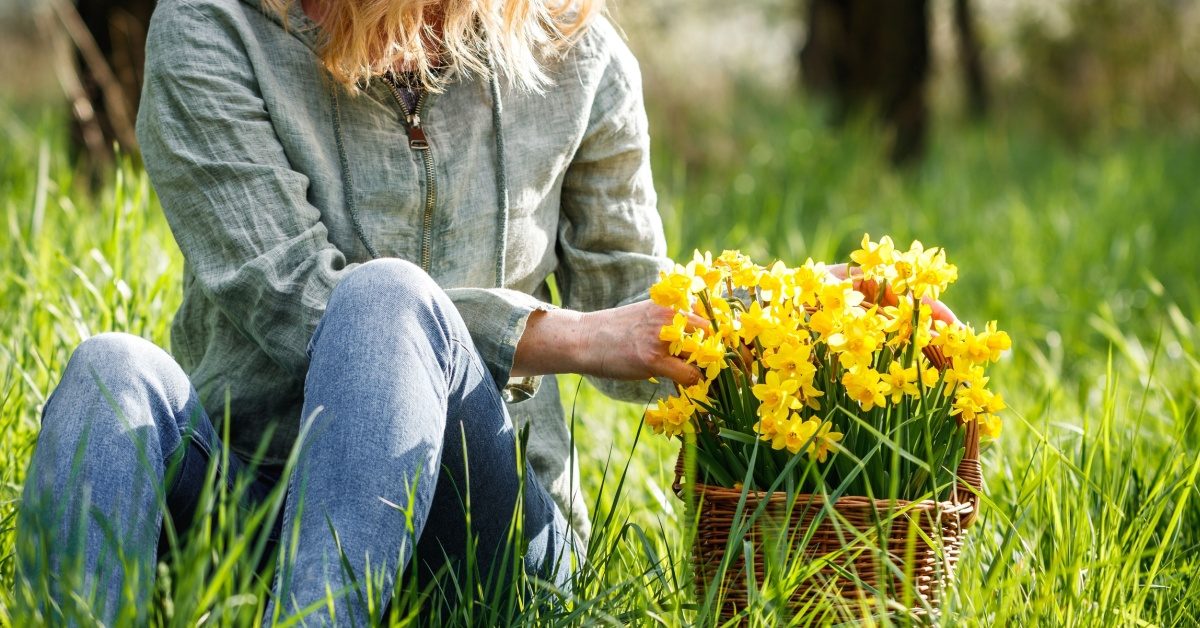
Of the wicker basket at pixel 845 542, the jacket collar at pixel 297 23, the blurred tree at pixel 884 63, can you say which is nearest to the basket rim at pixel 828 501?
the wicker basket at pixel 845 542

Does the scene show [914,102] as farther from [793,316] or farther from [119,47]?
[793,316]

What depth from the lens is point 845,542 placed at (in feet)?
4.40

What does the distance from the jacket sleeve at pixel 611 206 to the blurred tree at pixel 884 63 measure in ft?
14.9

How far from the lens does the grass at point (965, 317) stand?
4.74 ft

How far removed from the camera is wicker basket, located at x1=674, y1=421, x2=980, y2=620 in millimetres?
1308

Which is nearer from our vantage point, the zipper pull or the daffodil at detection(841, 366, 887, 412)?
the daffodil at detection(841, 366, 887, 412)

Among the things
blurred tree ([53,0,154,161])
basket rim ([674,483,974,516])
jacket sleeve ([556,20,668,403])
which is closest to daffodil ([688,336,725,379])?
basket rim ([674,483,974,516])

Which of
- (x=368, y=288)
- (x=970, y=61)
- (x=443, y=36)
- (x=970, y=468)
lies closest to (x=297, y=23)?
(x=443, y=36)

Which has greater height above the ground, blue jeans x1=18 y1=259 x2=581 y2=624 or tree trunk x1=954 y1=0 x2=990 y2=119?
tree trunk x1=954 y1=0 x2=990 y2=119

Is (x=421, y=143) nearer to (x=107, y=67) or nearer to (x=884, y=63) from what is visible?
(x=107, y=67)

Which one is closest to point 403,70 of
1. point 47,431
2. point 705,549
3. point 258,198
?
point 258,198

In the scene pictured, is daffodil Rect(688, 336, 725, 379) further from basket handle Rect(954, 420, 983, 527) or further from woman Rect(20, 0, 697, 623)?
basket handle Rect(954, 420, 983, 527)

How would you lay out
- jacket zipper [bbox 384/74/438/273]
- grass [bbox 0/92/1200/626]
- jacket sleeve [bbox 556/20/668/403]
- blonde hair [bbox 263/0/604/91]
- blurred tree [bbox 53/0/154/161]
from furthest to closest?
blurred tree [bbox 53/0/154/161] → jacket sleeve [bbox 556/20/668/403] → jacket zipper [bbox 384/74/438/273] → blonde hair [bbox 263/0/604/91] → grass [bbox 0/92/1200/626]

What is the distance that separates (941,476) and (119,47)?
11.1ft
